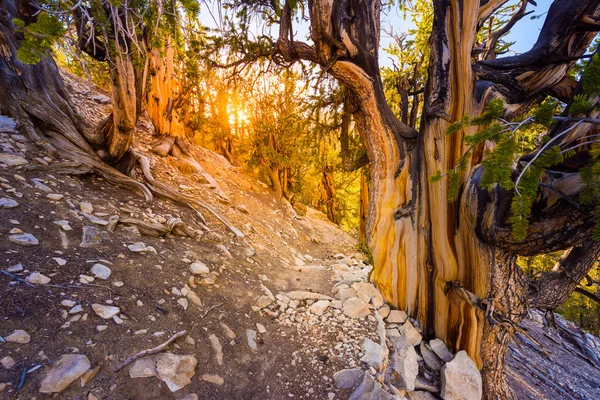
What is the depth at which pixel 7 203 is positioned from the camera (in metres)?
2.35

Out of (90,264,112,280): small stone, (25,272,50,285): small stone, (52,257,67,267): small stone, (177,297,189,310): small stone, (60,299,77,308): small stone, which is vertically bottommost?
(177,297,189,310): small stone

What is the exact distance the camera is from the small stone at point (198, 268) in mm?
2799

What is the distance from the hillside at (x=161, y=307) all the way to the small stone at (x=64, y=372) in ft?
0.04

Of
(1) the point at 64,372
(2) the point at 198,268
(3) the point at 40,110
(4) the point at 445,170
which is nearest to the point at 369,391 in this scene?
(1) the point at 64,372

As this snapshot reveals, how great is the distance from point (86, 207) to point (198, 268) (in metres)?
1.51

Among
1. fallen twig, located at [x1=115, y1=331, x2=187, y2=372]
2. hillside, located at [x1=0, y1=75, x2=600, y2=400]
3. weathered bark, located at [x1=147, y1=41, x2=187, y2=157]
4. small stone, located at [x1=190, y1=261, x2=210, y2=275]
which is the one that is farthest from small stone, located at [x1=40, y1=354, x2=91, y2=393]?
weathered bark, located at [x1=147, y1=41, x2=187, y2=157]

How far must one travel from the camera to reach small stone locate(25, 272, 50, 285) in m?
1.79

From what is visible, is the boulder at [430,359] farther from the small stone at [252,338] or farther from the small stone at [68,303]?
the small stone at [68,303]

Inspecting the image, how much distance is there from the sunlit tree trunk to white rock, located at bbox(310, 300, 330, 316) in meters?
0.81

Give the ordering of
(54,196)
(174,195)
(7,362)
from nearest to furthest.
→ (7,362) → (54,196) → (174,195)

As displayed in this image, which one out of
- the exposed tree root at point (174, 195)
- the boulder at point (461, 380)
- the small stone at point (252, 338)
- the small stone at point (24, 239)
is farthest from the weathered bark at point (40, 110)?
the boulder at point (461, 380)

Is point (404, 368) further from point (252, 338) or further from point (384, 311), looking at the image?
point (252, 338)

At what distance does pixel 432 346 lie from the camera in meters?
2.71

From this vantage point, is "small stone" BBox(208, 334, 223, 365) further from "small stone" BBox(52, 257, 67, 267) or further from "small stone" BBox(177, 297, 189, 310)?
"small stone" BBox(52, 257, 67, 267)
